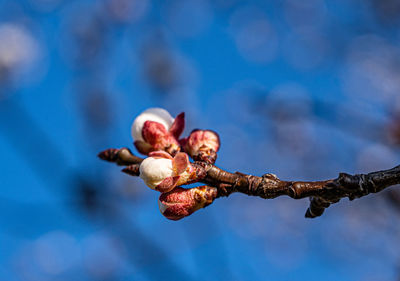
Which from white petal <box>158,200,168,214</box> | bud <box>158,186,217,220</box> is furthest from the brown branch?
white petal <box>158,200,168,214</box>

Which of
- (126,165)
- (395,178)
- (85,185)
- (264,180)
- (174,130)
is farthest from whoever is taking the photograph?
(85,185)

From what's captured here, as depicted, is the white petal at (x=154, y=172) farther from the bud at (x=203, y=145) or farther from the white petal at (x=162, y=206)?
the bud at (x=203, y=145)

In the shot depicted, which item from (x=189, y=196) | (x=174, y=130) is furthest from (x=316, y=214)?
(x=174, y=130)

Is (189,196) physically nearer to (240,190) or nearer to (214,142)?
(240,190)

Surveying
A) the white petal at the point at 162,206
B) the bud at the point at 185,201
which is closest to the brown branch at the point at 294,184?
the bud at the point at 185,201

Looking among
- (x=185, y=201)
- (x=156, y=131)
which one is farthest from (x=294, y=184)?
(x=156, y=131)

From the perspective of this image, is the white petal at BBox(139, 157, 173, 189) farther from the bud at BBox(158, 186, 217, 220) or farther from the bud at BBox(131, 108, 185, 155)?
the bud at BBox(131, 108, 185, 155)

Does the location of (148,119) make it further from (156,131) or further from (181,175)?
(181,175)
